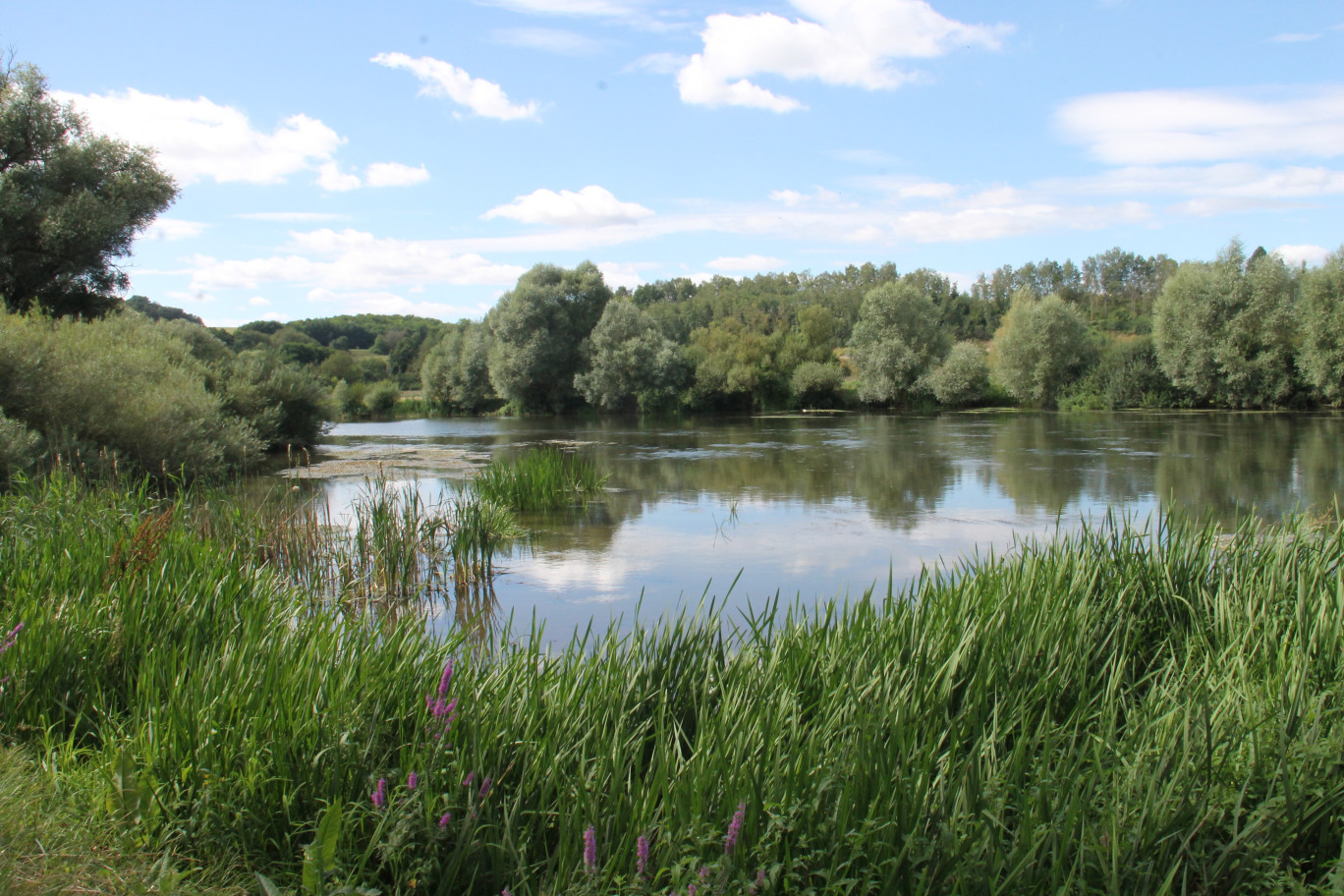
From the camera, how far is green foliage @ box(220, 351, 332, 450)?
21.0 metres

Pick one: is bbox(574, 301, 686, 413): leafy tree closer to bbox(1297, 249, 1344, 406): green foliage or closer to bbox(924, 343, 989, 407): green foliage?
bbox(924, 343, 989, 407): green foliage

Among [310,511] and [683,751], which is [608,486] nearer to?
[310,511]

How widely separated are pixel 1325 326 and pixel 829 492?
28.7m

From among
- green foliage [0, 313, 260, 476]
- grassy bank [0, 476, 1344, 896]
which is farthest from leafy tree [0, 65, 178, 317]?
grassy bank [0, 476, 1344, 896]

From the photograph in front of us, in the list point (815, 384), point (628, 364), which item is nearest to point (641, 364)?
point (628, 364)

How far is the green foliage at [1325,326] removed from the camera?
3169cm

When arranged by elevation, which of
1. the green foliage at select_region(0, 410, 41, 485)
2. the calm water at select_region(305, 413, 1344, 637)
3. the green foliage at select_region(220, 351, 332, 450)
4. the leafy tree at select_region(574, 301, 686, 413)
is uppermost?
the leafy tree at select_region(574, 301, 686, 413)

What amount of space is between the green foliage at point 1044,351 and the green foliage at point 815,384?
9.04m

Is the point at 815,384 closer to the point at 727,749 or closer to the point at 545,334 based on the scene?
the point at 545,334

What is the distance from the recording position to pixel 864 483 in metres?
15.7

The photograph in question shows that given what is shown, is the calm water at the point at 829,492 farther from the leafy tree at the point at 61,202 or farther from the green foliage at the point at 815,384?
the green foliage at the point at 815,384

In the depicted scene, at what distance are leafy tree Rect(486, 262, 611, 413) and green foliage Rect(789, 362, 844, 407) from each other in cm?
1178

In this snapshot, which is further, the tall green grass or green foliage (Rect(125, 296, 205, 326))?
green foliage (Rect(125, 296, 205, 326))

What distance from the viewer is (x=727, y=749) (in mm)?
2871
